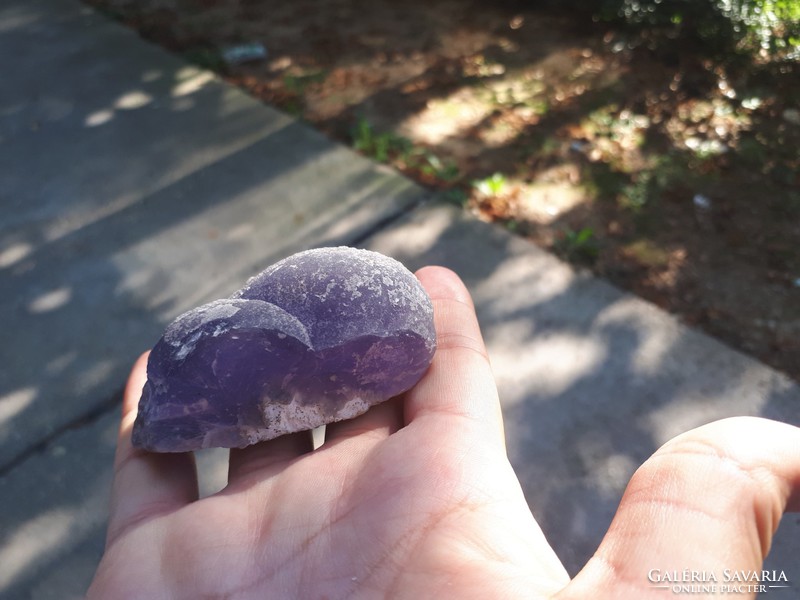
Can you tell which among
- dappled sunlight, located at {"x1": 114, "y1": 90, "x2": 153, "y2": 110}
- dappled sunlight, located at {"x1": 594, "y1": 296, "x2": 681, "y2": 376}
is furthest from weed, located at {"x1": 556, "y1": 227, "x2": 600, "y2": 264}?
dappled sunlight, located at {"x1": 114, "y1": 90, "x2": 153, "y2": 110}

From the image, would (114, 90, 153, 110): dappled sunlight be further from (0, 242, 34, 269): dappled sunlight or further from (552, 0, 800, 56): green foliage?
(552, 0, 800, 56): green foliage

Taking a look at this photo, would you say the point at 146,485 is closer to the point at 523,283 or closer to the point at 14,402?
the point at 14,402

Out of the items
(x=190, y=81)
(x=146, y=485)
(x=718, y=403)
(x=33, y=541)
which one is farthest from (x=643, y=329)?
(x=190, y=81)

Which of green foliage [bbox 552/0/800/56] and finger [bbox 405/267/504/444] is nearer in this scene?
finger [bbox 405/267/504/444]

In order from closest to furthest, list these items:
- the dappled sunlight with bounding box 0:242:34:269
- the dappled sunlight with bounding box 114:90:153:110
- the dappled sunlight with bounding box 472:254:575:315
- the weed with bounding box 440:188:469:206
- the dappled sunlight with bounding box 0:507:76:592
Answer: the dappled sunlight with bounding box 0:507:76:592, the dappled sunlight with bounding box 472:254:575:315, the dappled sunlight with bounding box 0:242:34:269, the weed with bounding box 440:188:469:206, the dappled sunlight with bounding box 114:90:153:110

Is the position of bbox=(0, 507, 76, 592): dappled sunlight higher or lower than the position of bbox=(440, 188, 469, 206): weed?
lower

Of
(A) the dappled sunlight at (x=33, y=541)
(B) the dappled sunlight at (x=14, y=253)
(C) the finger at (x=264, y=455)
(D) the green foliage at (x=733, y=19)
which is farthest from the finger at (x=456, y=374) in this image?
(D) the green foliage at (x=733, y=19)

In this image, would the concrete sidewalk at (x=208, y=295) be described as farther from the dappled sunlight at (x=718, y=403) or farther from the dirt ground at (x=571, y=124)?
the dirt ground at (x=571, y=124)

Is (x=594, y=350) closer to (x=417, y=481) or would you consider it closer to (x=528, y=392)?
(x=528, y=392)
